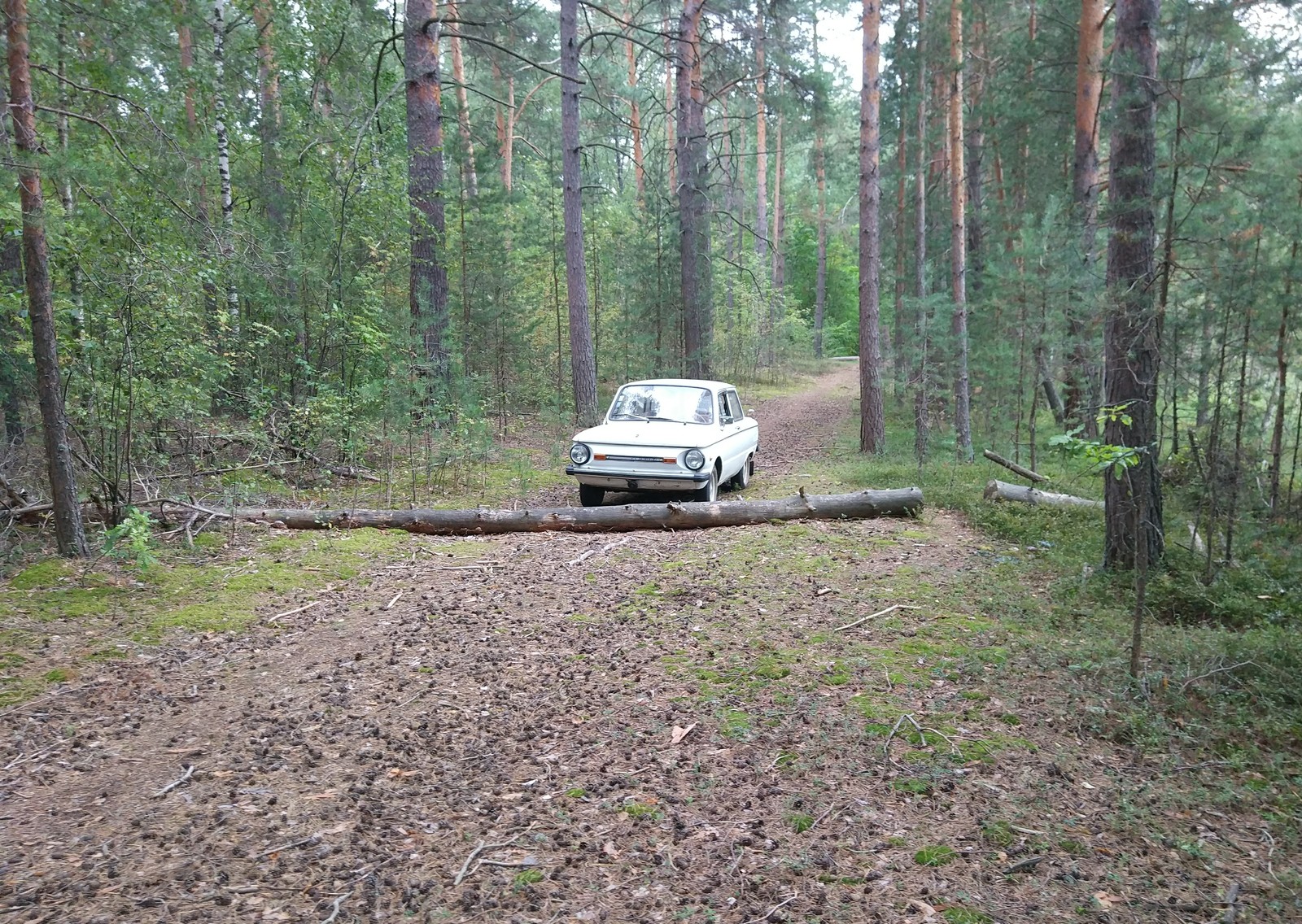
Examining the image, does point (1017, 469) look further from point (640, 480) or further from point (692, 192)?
point (692, 192)

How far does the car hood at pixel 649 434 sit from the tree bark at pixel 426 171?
3.42m

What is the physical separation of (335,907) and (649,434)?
24.1 ft

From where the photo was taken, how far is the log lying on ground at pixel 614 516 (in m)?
8.40

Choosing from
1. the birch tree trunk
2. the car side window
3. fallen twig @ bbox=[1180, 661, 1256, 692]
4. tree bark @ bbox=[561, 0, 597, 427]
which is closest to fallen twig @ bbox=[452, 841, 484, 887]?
fallen twig @ bbox=[1180, 661, 1256, 692]

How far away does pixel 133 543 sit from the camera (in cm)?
591

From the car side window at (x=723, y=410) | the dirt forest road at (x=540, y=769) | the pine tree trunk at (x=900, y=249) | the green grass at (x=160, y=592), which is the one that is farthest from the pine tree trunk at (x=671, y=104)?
the dirt forest road at (x=540, y=769)

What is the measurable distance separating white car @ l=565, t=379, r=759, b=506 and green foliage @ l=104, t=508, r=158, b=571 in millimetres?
4487

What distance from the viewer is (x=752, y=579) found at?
21.9 ft

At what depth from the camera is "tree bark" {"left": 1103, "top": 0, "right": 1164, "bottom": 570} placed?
554 cm

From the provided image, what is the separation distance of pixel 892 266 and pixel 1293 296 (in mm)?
21430

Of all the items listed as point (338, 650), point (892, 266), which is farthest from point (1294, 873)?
point (892, 266)

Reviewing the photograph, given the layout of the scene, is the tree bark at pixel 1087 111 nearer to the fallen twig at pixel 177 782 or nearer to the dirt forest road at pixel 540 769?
the dirt forest road at pixel 540 769

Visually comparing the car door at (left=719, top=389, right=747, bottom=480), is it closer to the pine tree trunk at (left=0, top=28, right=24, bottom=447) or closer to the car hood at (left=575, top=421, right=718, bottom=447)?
the car hood at (left=575, top=421, right=718, bottom=447)

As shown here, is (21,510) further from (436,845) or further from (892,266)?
(892,266)
